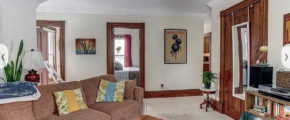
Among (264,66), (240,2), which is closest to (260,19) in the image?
(240,2)

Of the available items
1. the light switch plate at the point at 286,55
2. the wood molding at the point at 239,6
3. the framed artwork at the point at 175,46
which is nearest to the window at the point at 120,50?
the framed artwork at the point at 175,46

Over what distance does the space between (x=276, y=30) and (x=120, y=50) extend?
6.16 metres

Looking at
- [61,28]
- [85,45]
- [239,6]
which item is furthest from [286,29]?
[61,28]

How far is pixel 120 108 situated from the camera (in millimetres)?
2729

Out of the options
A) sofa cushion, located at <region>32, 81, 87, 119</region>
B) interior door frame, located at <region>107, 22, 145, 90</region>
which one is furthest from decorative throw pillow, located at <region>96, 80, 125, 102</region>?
interior door frame, located at <region>107, 22, 145, 90</region>

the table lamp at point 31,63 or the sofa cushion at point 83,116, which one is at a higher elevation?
the table lamp at point 31,63

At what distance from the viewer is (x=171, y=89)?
17.5 ft

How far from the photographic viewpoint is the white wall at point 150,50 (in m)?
4.91

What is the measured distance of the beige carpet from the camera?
3.51m

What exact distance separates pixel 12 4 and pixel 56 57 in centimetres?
336

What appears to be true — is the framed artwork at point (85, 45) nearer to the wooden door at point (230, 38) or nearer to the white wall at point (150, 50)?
the white wall at point (150, 50)

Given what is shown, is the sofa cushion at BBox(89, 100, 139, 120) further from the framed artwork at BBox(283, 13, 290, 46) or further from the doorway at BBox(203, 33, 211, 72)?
the doorway at BBox(203, 33, 211, 72)

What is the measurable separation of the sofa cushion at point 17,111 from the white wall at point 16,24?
0.89m

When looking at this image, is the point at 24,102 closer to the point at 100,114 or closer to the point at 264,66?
the point at 100,114
